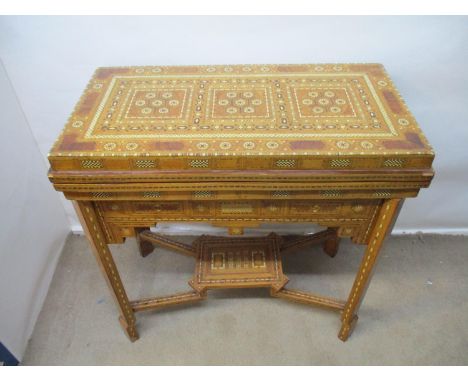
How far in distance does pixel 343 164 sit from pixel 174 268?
122 centimetres

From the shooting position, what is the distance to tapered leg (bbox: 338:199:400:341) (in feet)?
3.67

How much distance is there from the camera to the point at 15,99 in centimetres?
157

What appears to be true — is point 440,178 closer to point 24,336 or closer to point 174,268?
point 174,268

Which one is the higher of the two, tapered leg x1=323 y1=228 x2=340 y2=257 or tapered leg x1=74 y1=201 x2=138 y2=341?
tapered leg x1=74 y1=201 x2=138 y2=341

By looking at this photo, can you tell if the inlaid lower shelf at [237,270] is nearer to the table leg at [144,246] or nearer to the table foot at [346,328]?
the table foot at [346,328]

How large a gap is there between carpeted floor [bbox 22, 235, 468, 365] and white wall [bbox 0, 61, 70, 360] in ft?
0.30

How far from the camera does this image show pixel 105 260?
1.29m

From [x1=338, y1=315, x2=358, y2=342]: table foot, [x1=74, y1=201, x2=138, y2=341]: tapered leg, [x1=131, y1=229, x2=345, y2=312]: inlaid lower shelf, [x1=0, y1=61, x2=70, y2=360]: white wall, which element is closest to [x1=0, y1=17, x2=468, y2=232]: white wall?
[x1=0, y1=61, x2=70, y2=360]: white wall

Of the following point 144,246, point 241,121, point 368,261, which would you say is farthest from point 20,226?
point 368,261

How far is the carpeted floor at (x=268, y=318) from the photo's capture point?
1.60m

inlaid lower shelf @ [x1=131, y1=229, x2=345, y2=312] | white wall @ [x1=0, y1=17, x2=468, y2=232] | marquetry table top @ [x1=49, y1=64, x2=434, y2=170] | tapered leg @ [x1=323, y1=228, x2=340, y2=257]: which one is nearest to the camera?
marquetry table top @ [x1=49, y1=64, x2=434, y2=170]

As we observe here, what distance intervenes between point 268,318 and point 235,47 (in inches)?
46.4

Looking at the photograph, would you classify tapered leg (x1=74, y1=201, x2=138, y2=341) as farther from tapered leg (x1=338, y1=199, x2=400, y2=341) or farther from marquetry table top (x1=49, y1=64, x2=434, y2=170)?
tapered leg (x1=338, y1=199, x2=400, y2=341)

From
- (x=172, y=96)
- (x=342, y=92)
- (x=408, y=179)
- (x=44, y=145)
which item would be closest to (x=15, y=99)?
(x=44, y=145)
